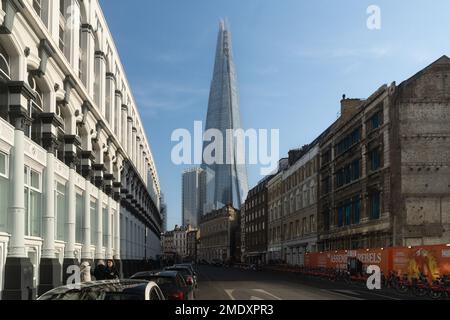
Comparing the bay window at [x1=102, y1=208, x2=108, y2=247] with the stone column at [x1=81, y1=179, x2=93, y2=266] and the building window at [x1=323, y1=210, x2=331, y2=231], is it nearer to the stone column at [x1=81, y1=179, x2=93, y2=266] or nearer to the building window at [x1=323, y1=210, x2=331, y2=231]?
the stone column at [x1=81, y1=179, x2=93, y2=266]

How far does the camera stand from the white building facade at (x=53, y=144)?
64.4 feet

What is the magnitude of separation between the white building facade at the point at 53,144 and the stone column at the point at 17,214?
0.03 m

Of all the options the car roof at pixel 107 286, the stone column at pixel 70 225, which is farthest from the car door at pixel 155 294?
the stone column at pixel 70 225

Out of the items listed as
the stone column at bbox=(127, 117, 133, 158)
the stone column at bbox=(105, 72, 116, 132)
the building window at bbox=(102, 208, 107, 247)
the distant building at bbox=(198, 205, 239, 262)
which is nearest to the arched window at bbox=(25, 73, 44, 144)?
the stone column at bbox=(105, 72, 116, 132)

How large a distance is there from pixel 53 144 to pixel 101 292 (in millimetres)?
16967

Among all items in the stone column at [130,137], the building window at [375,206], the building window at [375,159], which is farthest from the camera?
the stone column at [130,137]

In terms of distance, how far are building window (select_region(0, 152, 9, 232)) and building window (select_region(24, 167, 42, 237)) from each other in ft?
6.97

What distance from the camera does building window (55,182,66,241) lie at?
87.9 feet

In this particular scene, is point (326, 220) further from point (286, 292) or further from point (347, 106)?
point (286, 292)

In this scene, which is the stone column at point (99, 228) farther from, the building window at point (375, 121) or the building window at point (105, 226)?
the building window at point (375, 121)

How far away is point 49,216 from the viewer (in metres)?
23.9

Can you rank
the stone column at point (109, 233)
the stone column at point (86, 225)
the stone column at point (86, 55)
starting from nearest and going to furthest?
the stone column at point (86, 225)
the stone column at point (86, 55)
the stone column at point (109, 233)

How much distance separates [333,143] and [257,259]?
58945mm

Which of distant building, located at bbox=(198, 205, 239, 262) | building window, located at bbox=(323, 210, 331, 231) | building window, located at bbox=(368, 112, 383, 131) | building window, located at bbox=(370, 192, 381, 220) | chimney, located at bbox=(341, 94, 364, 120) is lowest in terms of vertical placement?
distant building, located at bbox=(198, 205, 239, 262)
